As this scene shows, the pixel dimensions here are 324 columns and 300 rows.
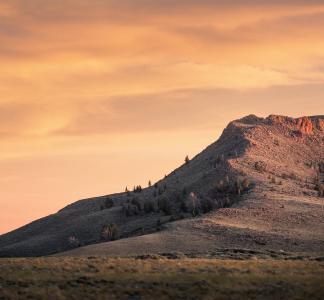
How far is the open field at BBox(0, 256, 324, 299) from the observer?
40812mm

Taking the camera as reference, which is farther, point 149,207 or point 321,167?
point 321,167

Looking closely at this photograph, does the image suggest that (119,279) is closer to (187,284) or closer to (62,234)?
(187,284)

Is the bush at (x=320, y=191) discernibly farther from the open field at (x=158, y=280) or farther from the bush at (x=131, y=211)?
the open field at (x=158, y=280)

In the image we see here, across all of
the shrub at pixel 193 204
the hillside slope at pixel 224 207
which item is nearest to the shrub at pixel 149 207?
the hillside slope at pixel 224 207

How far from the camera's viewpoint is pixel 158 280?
43.5 meters

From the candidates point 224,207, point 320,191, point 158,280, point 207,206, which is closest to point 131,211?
point 207,206

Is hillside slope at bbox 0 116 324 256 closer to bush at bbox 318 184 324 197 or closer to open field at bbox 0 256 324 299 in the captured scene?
bush at bbox 318 184 324 197

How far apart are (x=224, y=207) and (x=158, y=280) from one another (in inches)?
2622

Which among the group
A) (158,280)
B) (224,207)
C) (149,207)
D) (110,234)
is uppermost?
(149,207)

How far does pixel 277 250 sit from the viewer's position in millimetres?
76375

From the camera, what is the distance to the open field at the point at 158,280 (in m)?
40.8

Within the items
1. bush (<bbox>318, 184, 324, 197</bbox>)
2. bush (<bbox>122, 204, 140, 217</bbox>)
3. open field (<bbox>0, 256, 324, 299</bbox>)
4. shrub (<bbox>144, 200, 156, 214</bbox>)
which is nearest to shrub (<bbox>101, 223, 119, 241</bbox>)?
shrub (<bbox>144, 200, 156, 214</bbox>)

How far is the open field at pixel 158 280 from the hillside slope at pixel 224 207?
2698cm

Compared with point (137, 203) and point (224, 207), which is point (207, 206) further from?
point (137, 203)
